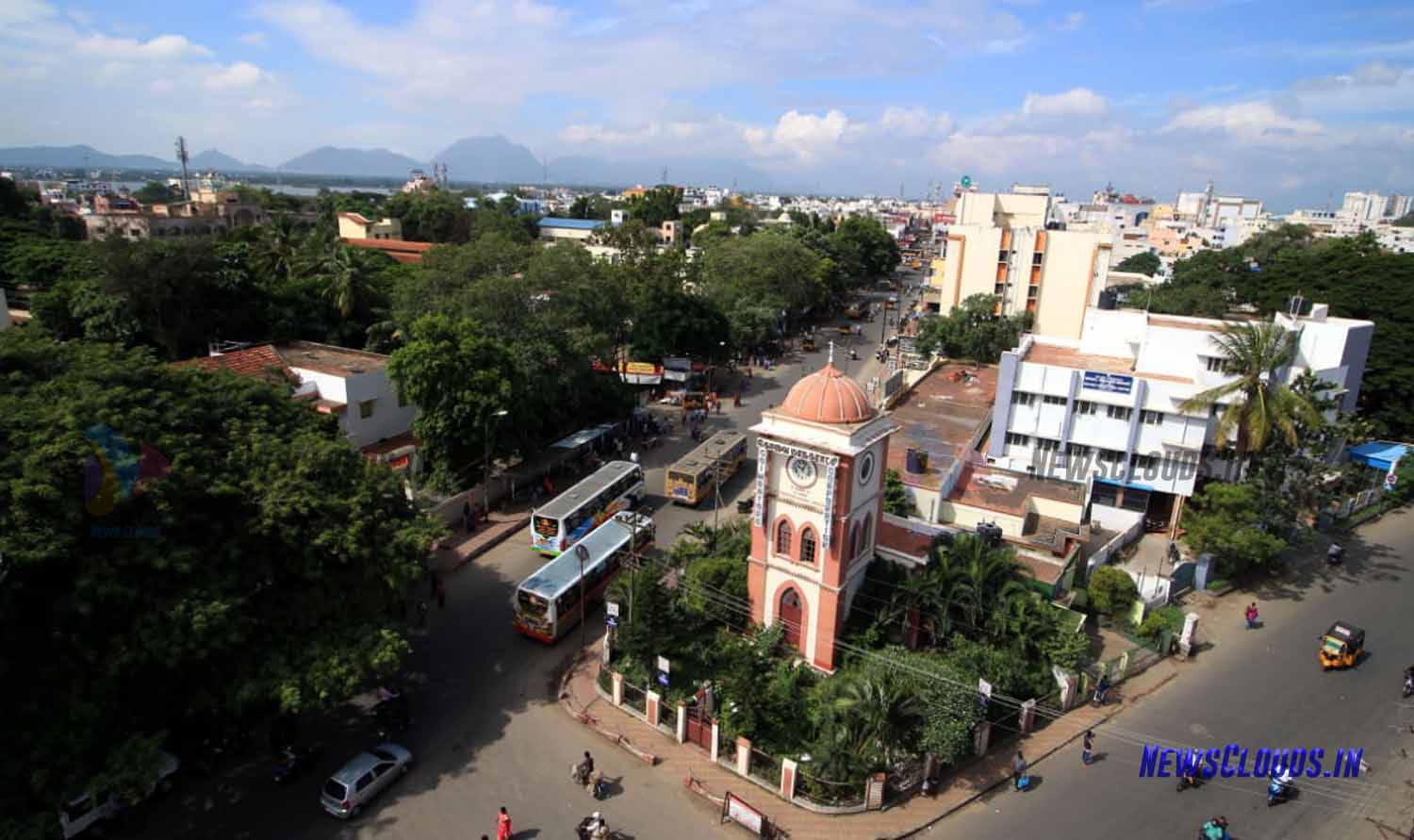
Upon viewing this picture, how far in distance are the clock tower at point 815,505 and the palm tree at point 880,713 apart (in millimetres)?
3627

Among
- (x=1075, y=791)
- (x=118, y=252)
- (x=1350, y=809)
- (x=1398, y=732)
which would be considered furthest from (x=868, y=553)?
(x=118, y=252)

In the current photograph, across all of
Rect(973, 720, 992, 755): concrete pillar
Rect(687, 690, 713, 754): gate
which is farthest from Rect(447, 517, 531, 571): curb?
Rect(973, 720, 992, 755): concrete pillar

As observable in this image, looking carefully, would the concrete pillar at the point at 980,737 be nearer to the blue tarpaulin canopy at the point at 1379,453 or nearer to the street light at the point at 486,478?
the street light at the point at 486,478

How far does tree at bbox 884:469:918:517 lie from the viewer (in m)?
29.1

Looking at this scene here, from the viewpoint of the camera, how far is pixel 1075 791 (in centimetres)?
1902

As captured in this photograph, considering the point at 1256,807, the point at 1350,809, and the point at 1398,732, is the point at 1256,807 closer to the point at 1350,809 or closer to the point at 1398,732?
the point at 1350,809

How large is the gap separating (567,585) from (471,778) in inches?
267

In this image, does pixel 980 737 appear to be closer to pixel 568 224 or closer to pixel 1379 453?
pixel 1379 453

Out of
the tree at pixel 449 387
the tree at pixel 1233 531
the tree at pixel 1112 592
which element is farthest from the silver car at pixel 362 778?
the tree at pixel 1233 531

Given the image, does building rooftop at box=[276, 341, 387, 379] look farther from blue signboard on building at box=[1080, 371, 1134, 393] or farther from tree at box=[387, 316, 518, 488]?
blue signboard on building at box=[1080, 371, 1134, 393]

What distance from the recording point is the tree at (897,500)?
29.1 meters

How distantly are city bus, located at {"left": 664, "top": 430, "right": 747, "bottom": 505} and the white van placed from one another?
67.1 feet

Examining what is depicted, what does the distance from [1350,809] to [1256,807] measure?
237 centimetres

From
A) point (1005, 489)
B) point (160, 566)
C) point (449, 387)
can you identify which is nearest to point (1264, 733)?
point (1005, 489)
